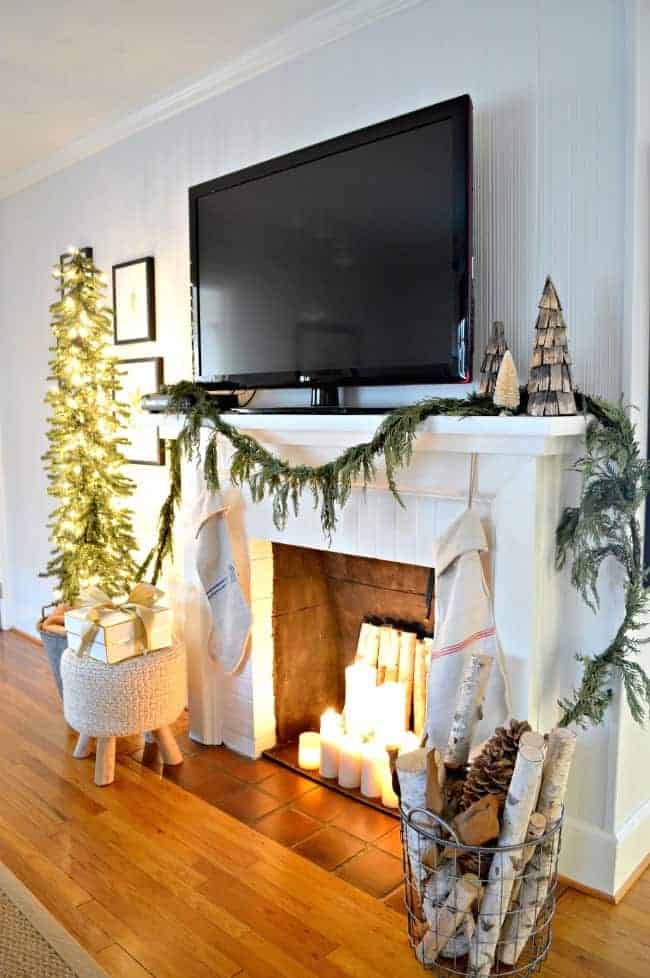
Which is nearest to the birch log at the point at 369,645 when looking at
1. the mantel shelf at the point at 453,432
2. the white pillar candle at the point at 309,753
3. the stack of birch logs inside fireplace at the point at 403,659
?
the stack of birch logs inside fireplace at the point at 403,659

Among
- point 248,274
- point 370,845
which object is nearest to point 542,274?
point 248,274

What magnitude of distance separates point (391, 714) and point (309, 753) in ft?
1.19

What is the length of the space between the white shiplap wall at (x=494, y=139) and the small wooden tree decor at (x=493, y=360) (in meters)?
0.11

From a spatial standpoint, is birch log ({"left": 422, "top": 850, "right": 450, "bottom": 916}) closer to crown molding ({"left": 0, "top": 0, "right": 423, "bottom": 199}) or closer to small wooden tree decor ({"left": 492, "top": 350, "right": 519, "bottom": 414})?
small wooden tree decor ({"left": 492, "top": 350, "right": 519, "bottom": 414})

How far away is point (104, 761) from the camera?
2684mm

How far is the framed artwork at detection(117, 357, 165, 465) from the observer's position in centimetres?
334

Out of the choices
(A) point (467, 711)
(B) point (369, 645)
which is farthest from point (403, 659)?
(A) point (467, 711)

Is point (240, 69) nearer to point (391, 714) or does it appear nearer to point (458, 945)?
point (391, 714)

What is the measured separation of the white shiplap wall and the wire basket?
3.58ft

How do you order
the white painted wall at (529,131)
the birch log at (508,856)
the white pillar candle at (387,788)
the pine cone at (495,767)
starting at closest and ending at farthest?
the birch log at (508,856), the pine cone at (495,767), the white painted wall at (529,131), the white pillar candle at (387,788)

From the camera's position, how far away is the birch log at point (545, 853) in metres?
1.72

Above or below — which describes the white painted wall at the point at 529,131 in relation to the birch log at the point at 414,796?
above

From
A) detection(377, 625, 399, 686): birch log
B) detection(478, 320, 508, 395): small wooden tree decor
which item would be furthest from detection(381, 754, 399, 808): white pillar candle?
detection(478, 320, 508, 395): small wooden tree decor

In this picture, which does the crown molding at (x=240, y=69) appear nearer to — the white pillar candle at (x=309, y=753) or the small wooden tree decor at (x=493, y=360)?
the small wooden tree decor at (x=493, y=360)
